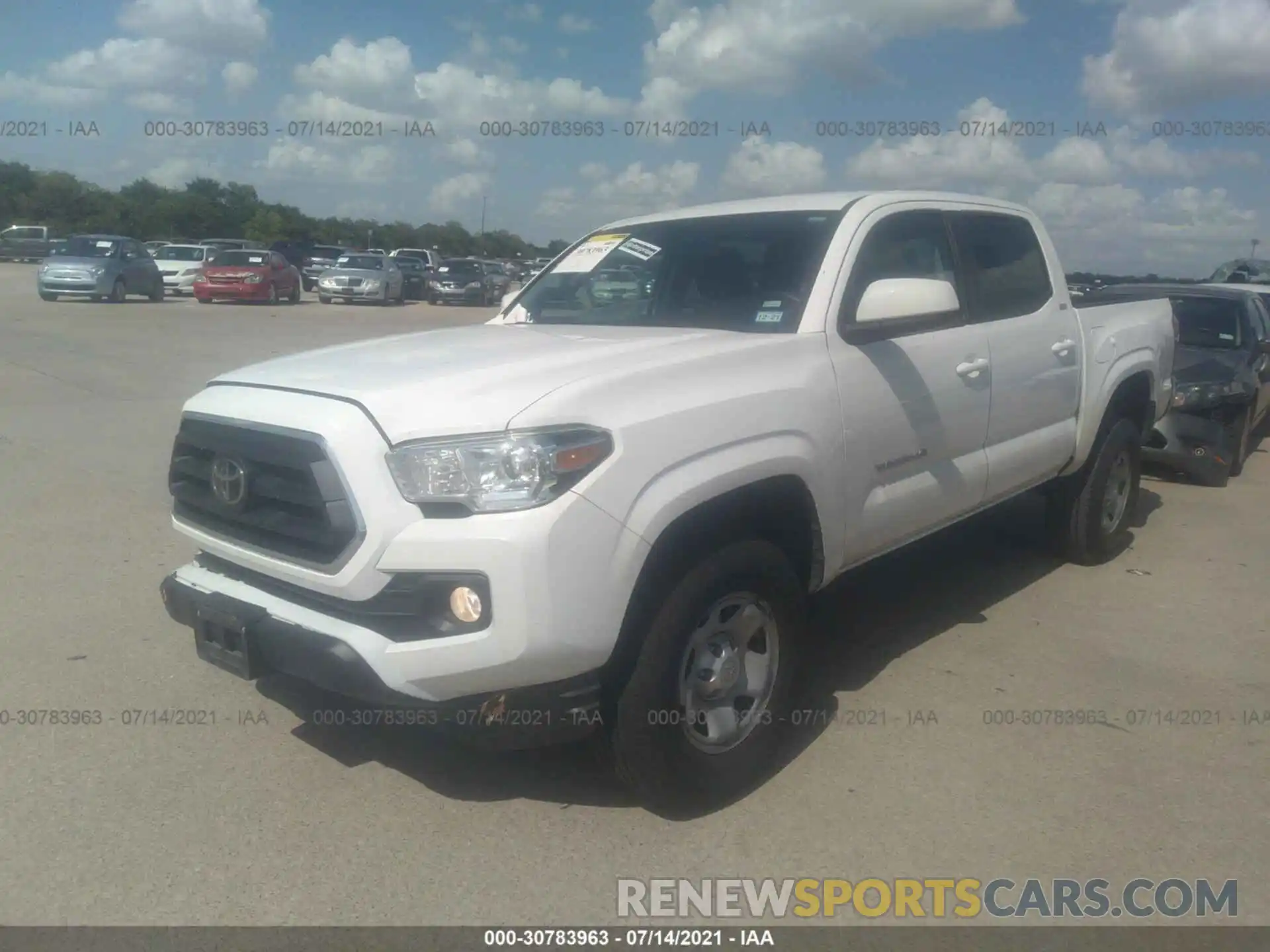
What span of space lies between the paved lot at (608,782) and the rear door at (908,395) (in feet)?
2.59

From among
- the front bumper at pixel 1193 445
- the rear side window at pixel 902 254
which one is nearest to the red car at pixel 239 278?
the front bumper at pixel 1193 445

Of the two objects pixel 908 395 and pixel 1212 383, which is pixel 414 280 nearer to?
pixel 1212 383

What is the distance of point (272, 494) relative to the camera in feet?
10.6

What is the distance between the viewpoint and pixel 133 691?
4273 mm

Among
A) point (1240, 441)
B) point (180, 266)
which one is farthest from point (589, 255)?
point (180, 266)

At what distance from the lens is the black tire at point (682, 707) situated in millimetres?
3146

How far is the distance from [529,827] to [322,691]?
1234 millimetres

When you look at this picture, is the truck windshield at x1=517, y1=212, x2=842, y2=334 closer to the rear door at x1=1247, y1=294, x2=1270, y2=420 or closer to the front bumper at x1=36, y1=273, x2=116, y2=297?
the rear door at x1=1247, y1=294, x2=1270, y2=420

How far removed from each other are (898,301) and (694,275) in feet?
3.32

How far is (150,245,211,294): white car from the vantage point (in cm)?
3125

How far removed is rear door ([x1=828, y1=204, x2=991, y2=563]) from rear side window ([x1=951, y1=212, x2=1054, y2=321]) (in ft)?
0.49

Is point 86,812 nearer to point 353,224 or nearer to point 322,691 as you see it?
point 322,691

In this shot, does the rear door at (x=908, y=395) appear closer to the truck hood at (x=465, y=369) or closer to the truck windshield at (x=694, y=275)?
the truck windshield at (x=694, y=275)

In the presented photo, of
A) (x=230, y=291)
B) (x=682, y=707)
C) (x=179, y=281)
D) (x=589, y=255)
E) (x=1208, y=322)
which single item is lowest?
(x=682, y=707)
